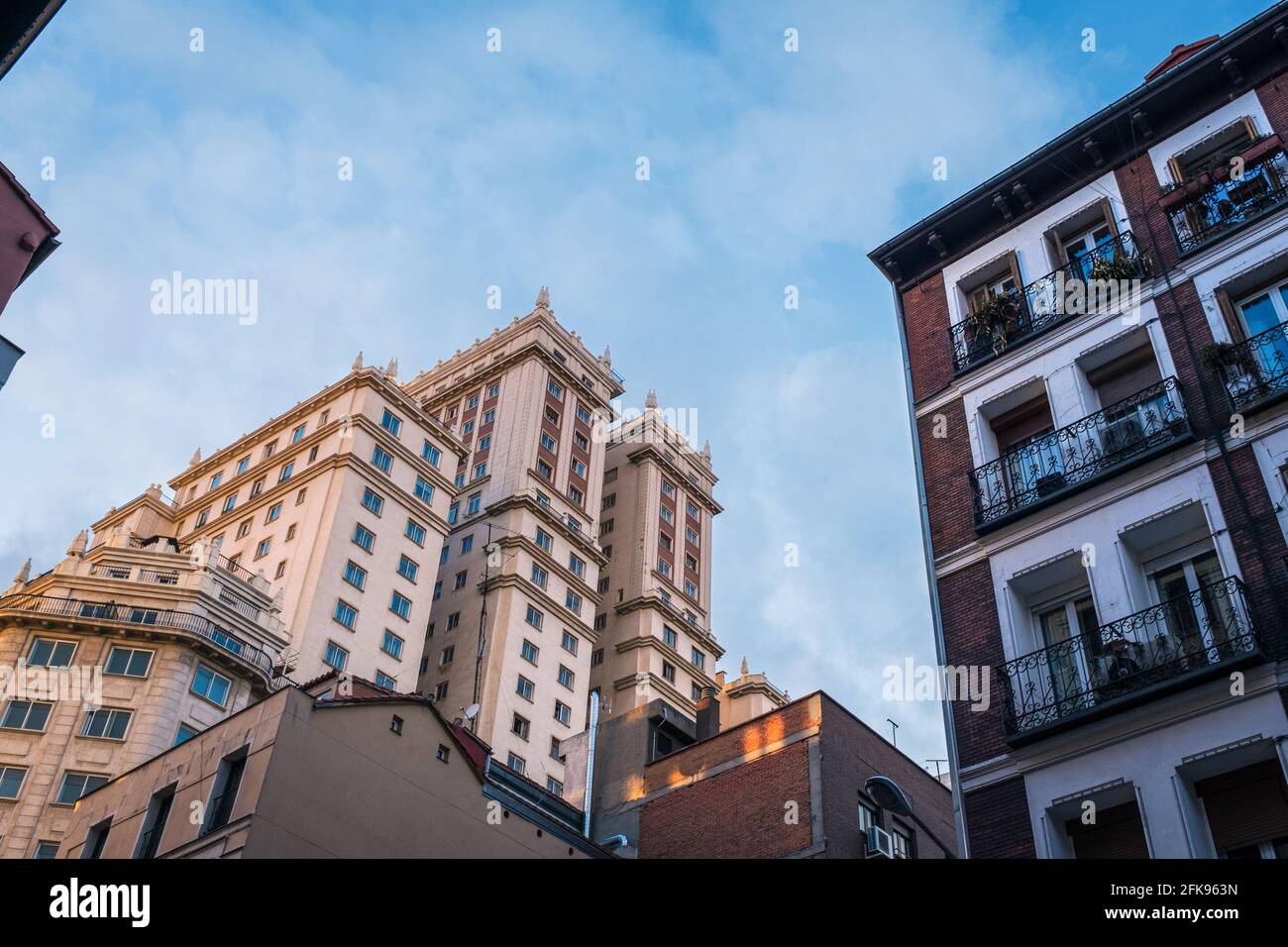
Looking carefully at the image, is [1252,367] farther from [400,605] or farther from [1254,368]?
[400,605]

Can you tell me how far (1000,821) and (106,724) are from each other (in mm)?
54155

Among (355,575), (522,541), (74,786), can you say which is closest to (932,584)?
(74,786)

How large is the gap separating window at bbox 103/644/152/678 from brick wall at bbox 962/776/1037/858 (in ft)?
180

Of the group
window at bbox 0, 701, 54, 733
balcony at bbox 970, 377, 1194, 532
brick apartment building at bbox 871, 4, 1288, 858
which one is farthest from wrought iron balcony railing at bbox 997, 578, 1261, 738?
window at bbox 0, 701, 54, 733

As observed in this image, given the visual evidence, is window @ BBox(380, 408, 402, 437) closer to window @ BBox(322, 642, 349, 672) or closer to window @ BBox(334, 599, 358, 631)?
window @ BBox(334, 599, 358, 631)

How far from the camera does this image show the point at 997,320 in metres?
22.4

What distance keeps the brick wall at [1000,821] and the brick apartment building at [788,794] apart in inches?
723

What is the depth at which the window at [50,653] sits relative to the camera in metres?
63.3

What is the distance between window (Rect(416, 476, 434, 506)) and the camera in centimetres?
9025

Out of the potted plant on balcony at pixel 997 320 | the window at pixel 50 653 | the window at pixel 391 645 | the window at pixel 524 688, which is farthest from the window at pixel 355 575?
the potted plant on balcony at pixel 997 320

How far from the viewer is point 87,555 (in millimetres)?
70812
